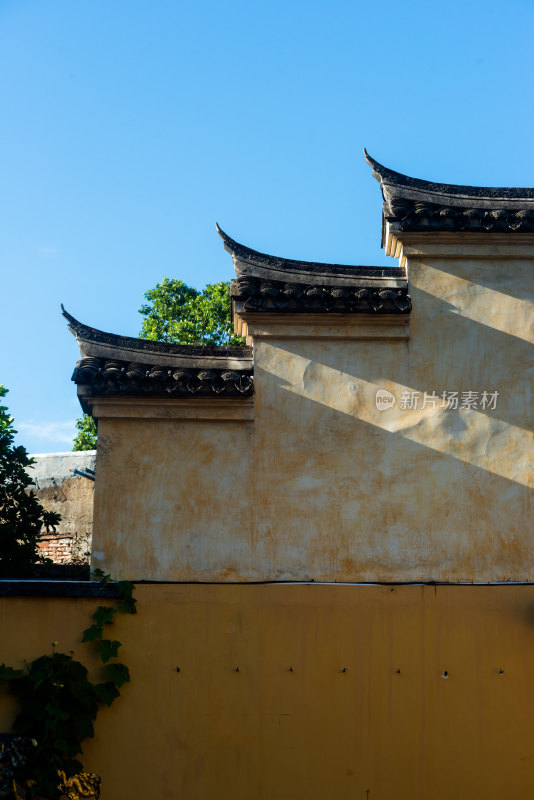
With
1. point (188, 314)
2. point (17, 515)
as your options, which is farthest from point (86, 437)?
point (17, 515)

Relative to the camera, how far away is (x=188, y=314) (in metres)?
21.7

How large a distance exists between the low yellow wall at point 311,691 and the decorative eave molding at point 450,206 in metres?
3.58

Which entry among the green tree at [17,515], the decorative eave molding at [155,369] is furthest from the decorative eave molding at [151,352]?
the green tree at [17,515]

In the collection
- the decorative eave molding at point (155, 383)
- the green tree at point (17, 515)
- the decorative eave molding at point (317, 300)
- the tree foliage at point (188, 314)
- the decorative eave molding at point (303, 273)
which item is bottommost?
the green tree at point (17, 515)

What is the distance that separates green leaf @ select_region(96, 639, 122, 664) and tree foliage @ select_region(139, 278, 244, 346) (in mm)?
12815

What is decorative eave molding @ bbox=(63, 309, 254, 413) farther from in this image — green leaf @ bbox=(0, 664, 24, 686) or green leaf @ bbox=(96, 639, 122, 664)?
green leaf @ bbox=(0, 664, 24, 686)

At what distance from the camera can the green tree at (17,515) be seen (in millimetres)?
9266

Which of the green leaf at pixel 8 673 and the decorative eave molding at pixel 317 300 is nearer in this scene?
the green leaf at pixel 8 673

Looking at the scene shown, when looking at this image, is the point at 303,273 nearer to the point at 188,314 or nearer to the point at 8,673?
the point at 8,673

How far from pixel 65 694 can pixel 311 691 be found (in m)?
2.23

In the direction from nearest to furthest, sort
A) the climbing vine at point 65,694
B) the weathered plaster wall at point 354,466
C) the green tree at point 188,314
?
the climbing vine at point 65,694 → the weathered plaster wall at point 354,466 → the green tree at point 188,314

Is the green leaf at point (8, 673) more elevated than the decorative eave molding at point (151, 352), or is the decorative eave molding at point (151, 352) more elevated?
the decorative eave molding at point (151, 352)

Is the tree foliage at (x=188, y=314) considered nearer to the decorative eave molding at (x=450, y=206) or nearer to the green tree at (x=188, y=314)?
the green tree at (x=188, y=314)

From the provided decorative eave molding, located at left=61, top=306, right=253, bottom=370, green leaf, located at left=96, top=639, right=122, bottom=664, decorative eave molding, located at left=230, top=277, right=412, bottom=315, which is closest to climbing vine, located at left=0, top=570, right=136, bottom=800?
green leaf, located at left=96, top=639, right=122, bottom=664
